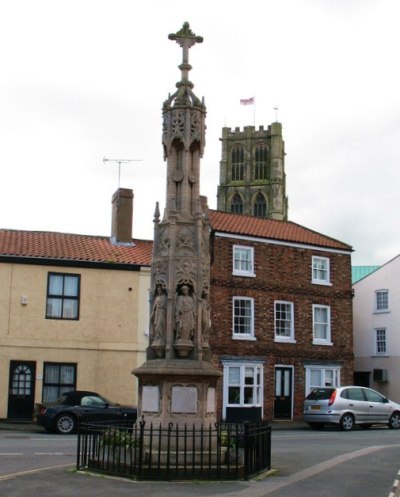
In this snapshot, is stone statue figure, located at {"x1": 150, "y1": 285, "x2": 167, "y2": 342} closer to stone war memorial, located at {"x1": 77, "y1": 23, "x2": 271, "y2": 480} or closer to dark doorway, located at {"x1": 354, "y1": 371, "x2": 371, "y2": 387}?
stone war memorial, located at {"x1": 77, "y1": 23, "x2": 271, "y2": 480}

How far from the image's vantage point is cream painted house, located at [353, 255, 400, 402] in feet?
126

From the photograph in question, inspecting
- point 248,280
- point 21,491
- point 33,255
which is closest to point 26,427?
point 33,255

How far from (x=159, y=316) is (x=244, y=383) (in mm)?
17787

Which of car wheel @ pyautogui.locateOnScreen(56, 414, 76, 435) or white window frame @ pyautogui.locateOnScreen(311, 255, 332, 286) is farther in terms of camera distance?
white window frame @ pyautogui.locateOnScreen(311, 255, 332, 286)

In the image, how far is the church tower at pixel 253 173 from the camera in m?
92.9

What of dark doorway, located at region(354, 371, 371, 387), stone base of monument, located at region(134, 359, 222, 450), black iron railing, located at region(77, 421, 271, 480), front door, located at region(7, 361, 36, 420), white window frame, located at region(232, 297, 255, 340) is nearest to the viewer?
black iron railing, located at region(77, 421, 271, 480)

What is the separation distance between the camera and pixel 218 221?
108ft

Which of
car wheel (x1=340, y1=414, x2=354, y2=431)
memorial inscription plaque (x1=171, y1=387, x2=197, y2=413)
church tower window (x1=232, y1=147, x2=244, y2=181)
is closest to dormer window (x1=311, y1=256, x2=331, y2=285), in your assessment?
car wheel (x1=340, y1=414, x2=354, y2=431)

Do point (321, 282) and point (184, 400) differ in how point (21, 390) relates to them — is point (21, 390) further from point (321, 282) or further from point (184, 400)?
point (184, 400)

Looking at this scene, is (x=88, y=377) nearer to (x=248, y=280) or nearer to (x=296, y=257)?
(x=248, y=280)

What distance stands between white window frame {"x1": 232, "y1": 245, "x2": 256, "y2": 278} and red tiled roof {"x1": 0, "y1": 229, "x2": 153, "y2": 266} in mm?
3716

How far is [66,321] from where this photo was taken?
2892 cm

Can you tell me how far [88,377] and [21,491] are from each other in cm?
1814

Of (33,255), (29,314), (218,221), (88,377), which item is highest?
(218,221)
